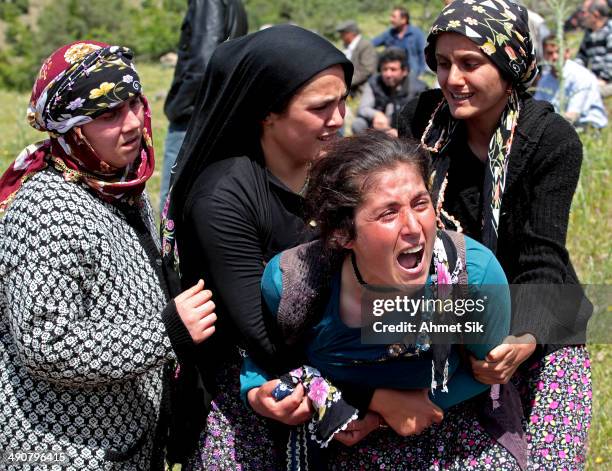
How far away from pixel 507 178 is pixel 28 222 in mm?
1371

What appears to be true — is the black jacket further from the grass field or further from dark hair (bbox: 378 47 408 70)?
dark hair (bbox: 378 47 408 70)

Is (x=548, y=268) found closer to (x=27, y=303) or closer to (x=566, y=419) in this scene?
(x=566, y=419)

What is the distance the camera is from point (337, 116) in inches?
94.4

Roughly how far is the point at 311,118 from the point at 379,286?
0.54 meters

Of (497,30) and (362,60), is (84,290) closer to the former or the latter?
(497,30)

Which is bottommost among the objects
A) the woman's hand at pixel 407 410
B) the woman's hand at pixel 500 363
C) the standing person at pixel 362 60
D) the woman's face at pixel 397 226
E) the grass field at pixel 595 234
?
the standing person at pixel 362 60

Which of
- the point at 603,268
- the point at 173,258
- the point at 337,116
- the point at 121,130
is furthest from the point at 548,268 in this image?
the point at 603,268

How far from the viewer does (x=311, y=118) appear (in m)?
2.37

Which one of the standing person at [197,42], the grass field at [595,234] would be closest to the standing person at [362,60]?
the grass field at [595,234]

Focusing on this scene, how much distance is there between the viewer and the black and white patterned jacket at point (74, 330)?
2275 millimetres

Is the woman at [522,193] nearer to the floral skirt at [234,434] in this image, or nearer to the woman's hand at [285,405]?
the woman's hand at [285,405]

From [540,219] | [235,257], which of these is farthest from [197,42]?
[540,219]

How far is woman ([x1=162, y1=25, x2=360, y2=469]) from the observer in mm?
2314

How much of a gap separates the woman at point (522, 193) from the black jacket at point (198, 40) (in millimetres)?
3203
